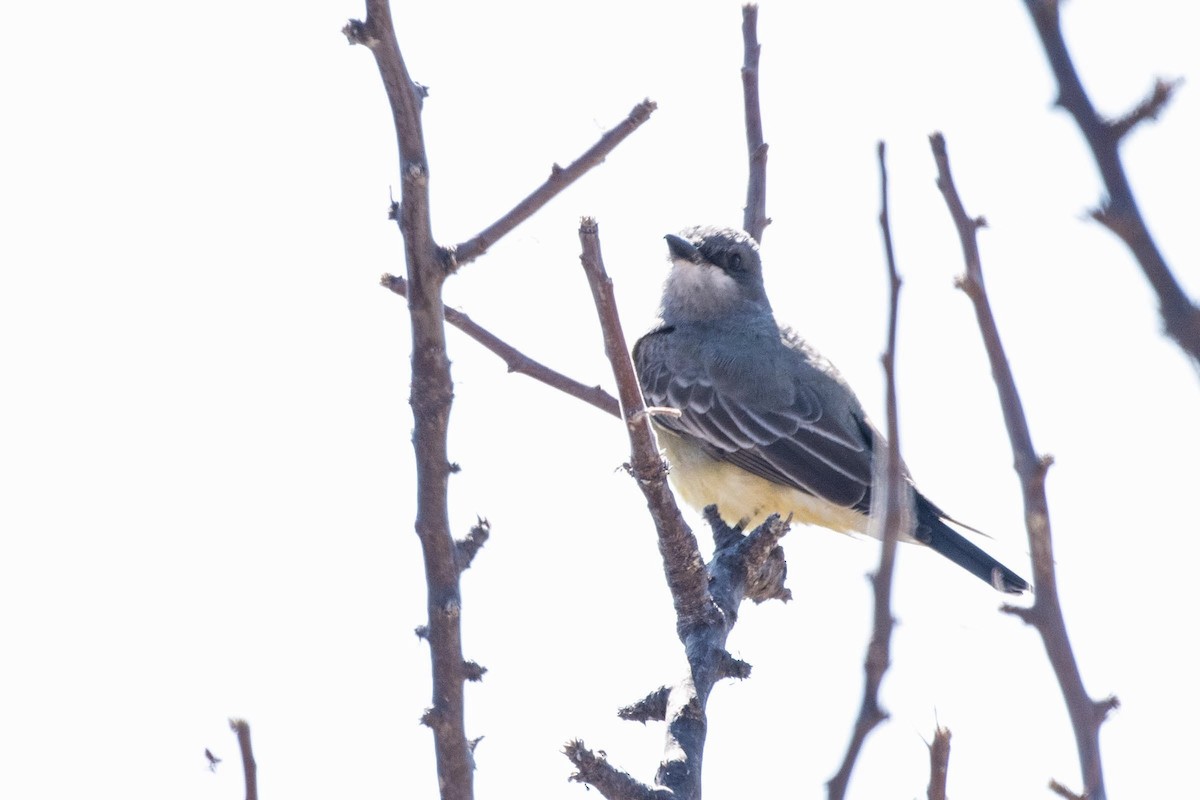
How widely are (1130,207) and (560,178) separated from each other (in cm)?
176

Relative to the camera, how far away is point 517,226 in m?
3.32

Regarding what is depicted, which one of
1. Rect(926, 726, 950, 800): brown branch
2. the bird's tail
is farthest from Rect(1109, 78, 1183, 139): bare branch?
the bird's tail

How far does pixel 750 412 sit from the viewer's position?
367 inches

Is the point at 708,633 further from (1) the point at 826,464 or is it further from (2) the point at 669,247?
(2) the point at 669,247

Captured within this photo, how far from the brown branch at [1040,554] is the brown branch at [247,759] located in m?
1.23

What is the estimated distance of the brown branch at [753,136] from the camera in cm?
726

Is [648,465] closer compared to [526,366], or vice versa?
[648,465]

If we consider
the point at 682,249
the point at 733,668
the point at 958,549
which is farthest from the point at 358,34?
the point at 682,249

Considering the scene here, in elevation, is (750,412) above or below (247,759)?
above

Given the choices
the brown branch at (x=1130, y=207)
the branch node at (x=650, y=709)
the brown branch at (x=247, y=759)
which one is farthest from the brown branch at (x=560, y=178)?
the branch node at (x=650, y=709)

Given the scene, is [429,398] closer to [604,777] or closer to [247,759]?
[247,759]

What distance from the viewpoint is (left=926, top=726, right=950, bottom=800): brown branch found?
2219 mm

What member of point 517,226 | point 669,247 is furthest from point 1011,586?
point 517,226

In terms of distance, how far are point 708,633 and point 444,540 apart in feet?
7.57
